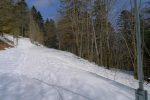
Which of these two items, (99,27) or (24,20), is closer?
(99,27)

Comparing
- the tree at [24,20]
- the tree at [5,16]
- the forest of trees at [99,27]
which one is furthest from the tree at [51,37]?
the tree at [5,16]

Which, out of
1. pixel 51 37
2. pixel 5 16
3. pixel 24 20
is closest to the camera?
pixel 5 16

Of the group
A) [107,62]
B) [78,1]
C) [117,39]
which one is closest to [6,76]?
[107,62]

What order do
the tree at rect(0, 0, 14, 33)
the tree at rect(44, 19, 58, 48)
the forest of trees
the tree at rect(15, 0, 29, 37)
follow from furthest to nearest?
the tree at rect(44, 19, 58, 48), the tree at rect(15, 0, 29, 37), the tree at rect(0, 0, 14, 33), the forest of trees

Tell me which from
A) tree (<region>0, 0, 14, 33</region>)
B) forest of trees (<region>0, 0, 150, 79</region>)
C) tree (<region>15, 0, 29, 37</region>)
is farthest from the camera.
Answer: tree (<region>15, 0, 29, 37</region>)

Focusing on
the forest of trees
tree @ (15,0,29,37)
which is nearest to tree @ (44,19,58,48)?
tree @ (15,0,29,37)

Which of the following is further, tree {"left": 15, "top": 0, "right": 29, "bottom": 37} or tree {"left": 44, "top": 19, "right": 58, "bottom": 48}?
tree {"left": 44, "top": 19, "right": 58, "bottom": 48}

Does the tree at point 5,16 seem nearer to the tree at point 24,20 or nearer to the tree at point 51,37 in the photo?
the tree at point 24,20

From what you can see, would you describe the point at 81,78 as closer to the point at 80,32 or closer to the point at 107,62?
the point at 107,62

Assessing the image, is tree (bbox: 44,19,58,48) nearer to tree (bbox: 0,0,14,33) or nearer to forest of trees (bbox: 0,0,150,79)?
forest of trees (bbox: 0,0,150,79)

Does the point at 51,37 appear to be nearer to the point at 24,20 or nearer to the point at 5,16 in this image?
the point at 24,20

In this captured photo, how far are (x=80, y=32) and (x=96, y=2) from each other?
8.76 m

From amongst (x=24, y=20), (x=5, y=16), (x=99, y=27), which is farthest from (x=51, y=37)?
(x=99, y=27)

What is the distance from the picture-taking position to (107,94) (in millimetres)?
11047
